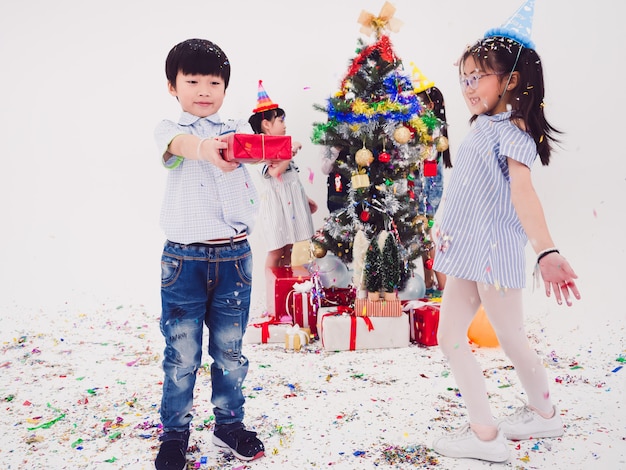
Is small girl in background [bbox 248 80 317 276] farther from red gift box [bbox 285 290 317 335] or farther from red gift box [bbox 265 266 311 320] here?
red gift box [bbox 285 290 317 335]

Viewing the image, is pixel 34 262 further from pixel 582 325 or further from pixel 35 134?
pixel 582 325

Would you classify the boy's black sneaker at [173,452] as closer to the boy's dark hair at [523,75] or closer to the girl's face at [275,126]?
the boy's dark hair at [523,75]

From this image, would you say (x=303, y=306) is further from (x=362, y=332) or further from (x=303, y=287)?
(x=362, y=332)

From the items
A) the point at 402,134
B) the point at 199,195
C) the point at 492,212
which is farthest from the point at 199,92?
the point at 402,134

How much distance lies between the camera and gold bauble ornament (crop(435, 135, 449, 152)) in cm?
325

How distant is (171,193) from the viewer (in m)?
1.54

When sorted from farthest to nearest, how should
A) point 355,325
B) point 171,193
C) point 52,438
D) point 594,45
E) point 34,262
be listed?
1. point 34,262
2. point 594,45
3. point 355,325
4. point 52,438
5. point 171,193

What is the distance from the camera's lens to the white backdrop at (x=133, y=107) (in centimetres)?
355

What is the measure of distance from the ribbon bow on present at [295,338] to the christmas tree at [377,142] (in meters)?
0.51

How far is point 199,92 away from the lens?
1.52 metres

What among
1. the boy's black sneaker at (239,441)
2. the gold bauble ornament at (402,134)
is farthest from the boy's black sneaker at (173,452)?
the gold bauble ornament at (402,134)

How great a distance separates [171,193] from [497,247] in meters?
0.89

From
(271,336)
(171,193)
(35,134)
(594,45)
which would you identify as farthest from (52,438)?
(594,45)

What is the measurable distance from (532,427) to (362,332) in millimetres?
1038
